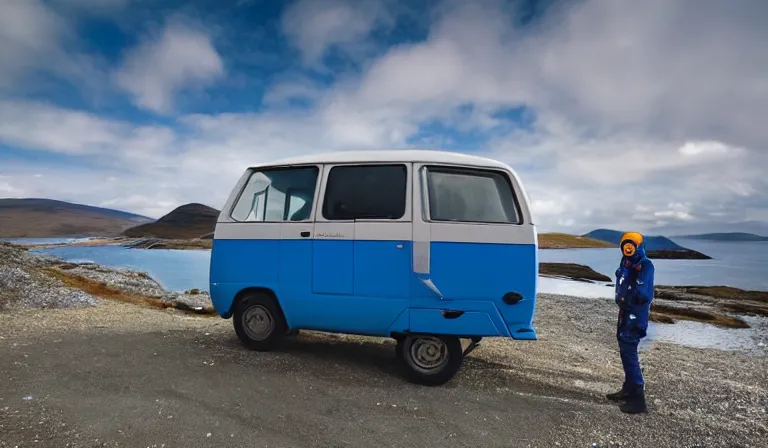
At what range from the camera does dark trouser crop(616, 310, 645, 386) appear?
5168mm

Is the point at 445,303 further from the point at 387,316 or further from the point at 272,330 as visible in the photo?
the point at 272,330

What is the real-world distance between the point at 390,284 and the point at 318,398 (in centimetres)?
167

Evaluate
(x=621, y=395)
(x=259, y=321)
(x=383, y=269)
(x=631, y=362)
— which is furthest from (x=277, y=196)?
(x=621, y=395)

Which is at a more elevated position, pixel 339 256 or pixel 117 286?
pixel 339 256

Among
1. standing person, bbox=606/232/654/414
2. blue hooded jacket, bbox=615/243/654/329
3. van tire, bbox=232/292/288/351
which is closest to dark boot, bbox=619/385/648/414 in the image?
standing person, bbox=606/232/654/414

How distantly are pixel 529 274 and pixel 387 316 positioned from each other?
194 centimetres

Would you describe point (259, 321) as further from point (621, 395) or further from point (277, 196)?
point (621, 395)

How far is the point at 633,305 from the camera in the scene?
16.8 feet

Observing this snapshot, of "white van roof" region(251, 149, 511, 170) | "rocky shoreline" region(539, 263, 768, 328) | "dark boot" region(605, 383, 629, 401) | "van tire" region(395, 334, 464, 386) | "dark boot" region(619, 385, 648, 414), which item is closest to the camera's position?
"dark boot" region(619, 385, 648, 414)

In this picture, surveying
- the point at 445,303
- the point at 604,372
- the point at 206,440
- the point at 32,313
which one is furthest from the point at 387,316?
the point at 32,313

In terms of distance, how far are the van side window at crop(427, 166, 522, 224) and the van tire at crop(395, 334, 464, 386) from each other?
5.39 feet

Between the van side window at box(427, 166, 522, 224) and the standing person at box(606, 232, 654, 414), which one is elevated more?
the van side window at box(427, 166, 522, 224)

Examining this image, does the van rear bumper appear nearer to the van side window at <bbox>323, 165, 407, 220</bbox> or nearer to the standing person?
the standing person

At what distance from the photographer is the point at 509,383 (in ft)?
19.1
